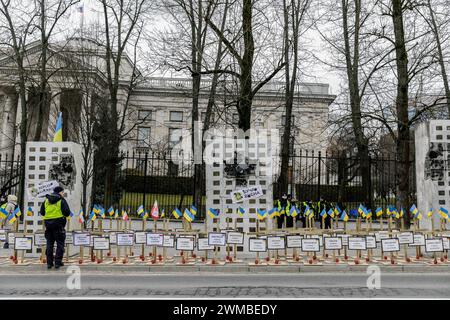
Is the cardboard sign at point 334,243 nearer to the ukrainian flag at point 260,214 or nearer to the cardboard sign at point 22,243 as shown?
the ukrainian flag at point 260,214

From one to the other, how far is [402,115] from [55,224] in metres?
12.3

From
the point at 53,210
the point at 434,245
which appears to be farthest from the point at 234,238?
the point at 434,245

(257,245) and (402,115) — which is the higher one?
(402,115)

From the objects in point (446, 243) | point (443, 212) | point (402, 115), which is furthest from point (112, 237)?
point (402, 115)

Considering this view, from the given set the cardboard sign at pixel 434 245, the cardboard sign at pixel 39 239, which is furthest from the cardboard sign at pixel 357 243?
the cardboard sign at pixel 39 239

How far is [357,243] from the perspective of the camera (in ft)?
38.2

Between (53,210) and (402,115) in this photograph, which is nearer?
(53,210)

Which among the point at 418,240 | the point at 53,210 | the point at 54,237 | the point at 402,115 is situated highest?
the point at 402,115

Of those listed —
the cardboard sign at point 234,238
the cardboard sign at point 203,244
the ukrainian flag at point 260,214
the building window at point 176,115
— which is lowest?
the cardboard sign at point 203,244

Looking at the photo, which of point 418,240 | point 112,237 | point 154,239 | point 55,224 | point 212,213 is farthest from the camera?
point 212,213

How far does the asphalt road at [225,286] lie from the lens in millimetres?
7984

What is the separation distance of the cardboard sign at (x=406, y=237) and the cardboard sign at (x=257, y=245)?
357 centimetres

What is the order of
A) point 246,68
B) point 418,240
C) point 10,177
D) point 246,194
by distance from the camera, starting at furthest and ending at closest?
point 10,177, point 246,68, point 246,194, point 418,240

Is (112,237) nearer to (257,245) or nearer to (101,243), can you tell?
(101,243)
